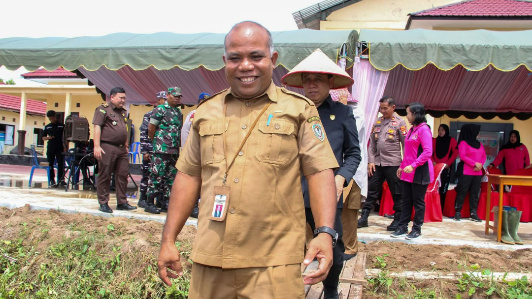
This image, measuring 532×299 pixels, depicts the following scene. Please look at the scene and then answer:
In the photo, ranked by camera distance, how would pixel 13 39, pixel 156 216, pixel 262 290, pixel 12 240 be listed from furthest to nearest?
pixel 13 39 → pixel 156 216 → pixel 12 240 → pixel 262 290

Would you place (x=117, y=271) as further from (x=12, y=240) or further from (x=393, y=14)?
(x=393, y=14)

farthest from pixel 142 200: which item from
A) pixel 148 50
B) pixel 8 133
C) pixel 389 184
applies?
pixel 8 133

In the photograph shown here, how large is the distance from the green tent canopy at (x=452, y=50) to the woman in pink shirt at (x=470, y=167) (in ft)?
4.08

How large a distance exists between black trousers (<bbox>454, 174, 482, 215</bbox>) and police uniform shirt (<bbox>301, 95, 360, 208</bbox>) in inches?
199

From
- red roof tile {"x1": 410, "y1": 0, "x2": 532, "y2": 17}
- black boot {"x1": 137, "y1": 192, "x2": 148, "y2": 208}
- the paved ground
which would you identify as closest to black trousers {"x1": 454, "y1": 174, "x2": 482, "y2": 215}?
the paved ground

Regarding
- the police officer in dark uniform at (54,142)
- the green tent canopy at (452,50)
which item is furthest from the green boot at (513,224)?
the police officer in dark uniform at (54,142)

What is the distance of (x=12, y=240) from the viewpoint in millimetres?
4789

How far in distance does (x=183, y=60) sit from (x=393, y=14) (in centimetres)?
1097

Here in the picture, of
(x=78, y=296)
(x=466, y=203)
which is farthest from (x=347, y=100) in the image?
(x=466, y=203)

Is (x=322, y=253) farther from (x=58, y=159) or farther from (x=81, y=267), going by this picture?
(x=58, y=159)

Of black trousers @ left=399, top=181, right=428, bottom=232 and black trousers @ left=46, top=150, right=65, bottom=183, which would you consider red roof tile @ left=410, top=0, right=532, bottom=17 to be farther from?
black trousers @ left=46, top=150, right=65, bottom=183

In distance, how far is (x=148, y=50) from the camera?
767 cm

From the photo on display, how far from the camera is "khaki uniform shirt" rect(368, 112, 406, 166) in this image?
A: 248 inches

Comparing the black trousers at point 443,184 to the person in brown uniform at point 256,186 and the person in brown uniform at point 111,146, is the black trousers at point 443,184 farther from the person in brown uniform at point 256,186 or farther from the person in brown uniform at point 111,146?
the person in brown uniform at point 256,186
